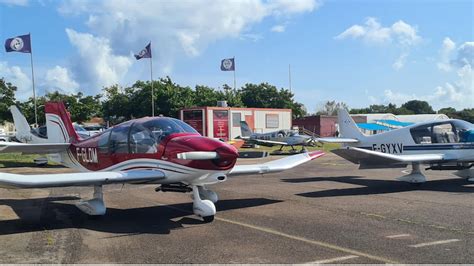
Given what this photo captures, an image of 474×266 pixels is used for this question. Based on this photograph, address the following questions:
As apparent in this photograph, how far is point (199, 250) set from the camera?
20.0ft

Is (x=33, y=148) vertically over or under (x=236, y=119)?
under

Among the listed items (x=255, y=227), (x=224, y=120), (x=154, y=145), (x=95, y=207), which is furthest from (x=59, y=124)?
(x=224, y=120)

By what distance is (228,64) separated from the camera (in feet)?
210

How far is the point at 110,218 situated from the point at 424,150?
9.17m

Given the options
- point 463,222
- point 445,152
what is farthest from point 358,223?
point 445,152

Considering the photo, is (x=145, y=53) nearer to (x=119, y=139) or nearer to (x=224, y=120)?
(x=224, y=120)

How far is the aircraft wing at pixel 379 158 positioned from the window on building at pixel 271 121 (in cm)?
3711

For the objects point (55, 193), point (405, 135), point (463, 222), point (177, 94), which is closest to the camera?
point (463, 222)

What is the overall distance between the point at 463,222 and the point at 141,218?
5898mm

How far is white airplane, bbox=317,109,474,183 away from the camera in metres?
11.8

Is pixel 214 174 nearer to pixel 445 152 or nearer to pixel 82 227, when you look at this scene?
pixel 82 227

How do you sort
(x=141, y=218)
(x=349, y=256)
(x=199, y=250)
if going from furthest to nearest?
(x=141, y=218) → (x=199, y=250) → (x=349, y=256)

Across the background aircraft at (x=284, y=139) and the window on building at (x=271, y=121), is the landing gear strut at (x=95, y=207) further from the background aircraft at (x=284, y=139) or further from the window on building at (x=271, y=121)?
the window on building at (x=271, y=121)

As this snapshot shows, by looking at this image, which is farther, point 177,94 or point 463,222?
point 177,94
